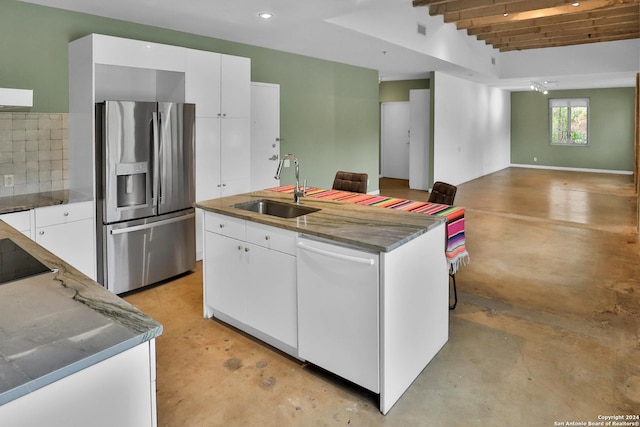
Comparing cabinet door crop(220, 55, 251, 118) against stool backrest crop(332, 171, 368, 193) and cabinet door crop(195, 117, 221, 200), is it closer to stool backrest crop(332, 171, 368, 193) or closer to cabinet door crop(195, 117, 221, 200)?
cabinet door crop(195, 117, 221, 200)

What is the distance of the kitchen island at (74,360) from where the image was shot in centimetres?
102

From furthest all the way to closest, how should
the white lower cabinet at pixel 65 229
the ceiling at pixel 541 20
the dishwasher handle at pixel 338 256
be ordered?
the ceiling at pixel 541 20 < the white lower cabinet at pixel 65 229 < the dishwasher handle at pixel 338 256

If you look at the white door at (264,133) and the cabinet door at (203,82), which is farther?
the white door at (264,133)

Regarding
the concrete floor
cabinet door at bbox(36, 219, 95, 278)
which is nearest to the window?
the concrete floor

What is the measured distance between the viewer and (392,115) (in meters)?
11.7

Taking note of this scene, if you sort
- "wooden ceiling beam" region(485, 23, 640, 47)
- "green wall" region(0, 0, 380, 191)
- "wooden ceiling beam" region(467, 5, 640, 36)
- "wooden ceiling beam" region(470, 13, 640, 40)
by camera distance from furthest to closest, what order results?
"wooden ceiling beam" region(485, 23, 640, 47) < "wooden ceiling beam" region(470, 13, 640, 40) < "wooden ceiling beam" region(467, 5, 640, 36) < "green wall" region(0, 0, 380, 191)

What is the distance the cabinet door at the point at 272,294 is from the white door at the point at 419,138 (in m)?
7.57

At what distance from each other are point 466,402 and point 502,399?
0.66 feet

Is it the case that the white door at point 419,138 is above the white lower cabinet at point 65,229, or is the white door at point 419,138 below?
above

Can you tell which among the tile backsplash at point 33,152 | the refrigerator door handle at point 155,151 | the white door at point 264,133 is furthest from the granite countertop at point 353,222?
the white door at point 264,133

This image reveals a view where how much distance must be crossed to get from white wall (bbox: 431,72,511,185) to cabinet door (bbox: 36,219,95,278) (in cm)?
721

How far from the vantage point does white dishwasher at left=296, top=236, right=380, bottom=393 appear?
2271 millimetres

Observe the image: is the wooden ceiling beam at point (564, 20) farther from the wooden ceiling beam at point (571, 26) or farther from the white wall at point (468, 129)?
the white wall at point (468, 129)

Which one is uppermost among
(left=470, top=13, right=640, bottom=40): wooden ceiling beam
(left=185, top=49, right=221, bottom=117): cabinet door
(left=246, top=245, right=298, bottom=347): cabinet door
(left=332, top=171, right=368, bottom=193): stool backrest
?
(left=470, top=13, right=640, bottom=40): wooden ceiling beam
